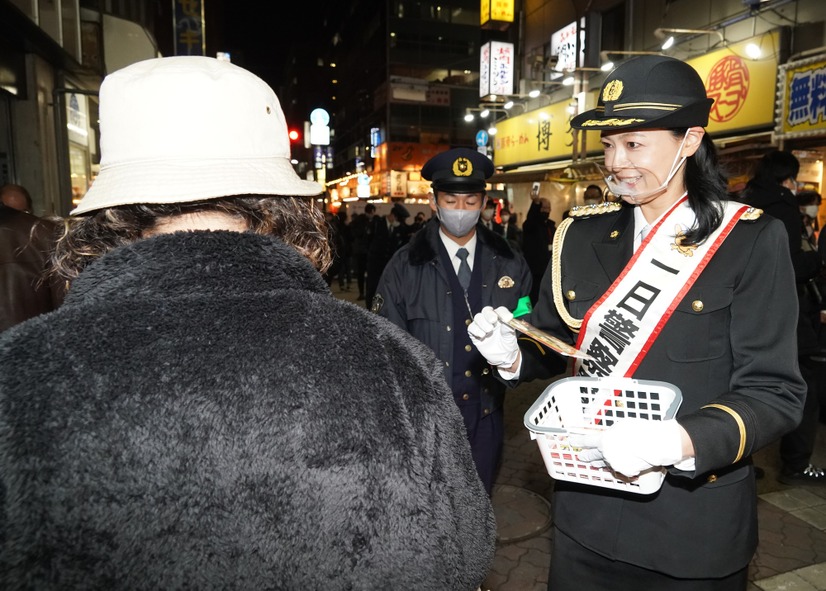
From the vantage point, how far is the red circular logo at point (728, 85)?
11672 mm

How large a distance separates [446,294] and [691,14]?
1319 centimetres

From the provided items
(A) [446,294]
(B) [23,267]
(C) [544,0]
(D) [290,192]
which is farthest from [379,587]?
(C) [544,0]

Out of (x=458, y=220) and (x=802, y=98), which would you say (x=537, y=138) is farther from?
(x=458, y=220)

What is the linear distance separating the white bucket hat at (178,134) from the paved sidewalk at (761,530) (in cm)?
309

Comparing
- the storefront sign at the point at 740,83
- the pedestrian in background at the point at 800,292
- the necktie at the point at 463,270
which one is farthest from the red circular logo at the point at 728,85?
the necktie at the point at 463,270

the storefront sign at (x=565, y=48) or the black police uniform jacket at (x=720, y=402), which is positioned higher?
the storefront sign at (x=565, y=48)

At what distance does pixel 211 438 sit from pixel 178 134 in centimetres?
57

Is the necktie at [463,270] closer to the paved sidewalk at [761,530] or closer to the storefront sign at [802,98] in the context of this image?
the paved sidewalk at [761,530]

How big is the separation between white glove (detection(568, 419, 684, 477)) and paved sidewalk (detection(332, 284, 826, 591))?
2.27m

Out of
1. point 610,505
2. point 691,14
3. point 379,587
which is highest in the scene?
Answer: point 691,14

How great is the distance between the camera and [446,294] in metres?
3.39

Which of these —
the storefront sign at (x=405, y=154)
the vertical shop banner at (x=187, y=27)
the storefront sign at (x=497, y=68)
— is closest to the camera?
the vertical shop banner at (x=187, y=27)

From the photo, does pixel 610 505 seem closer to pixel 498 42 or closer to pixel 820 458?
pixel 820 458

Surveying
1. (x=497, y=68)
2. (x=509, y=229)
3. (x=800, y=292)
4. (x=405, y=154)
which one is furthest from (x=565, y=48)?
(x=405, y=154)
